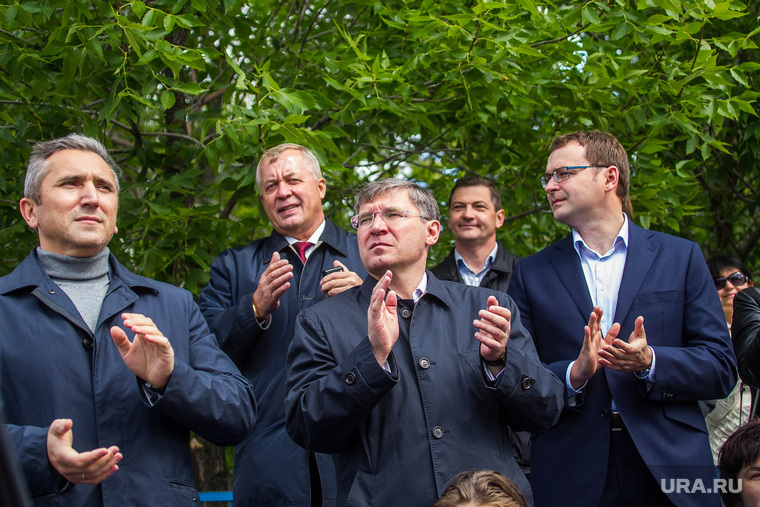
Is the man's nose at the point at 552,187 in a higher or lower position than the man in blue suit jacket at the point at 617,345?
higher

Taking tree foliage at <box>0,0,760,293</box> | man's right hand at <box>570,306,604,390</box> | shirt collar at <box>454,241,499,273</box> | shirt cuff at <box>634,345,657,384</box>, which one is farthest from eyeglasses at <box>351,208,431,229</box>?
shirt collar at <box>454,241,499,273</box>

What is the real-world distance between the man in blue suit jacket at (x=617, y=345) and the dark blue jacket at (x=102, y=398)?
4.75 feet

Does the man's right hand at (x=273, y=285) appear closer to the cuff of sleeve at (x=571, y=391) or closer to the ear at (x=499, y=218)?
the cuff of sleeve at (x=571, y=391)

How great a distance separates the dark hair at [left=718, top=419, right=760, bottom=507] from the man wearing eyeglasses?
670 millimetres

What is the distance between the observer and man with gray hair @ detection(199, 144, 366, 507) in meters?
3.59

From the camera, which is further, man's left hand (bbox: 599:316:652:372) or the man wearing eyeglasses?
man's left hand (bbox: 599:316:652:372)

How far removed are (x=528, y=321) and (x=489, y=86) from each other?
1.75 m

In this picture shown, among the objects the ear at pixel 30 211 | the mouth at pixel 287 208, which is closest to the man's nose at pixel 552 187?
the mouth at pixel 287 208

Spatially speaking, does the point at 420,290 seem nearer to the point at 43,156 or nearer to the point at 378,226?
the point at 378,226

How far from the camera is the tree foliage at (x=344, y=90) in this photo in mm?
4402

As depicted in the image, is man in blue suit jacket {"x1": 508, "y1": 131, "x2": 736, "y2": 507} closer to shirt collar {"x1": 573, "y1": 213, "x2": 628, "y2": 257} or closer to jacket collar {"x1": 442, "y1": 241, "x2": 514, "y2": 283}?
shirt collar {"x1": 573, "y1": 213, "x2": 628, "y2": 257}

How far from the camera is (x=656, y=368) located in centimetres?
331

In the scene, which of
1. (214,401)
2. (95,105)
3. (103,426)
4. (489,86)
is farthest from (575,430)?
(95,105)

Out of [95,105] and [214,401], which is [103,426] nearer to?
[214,401]
